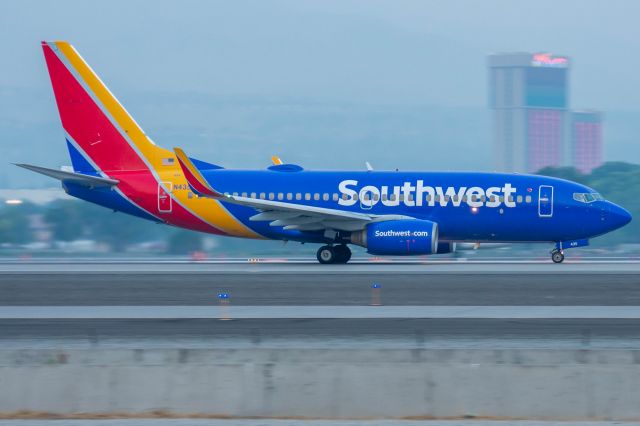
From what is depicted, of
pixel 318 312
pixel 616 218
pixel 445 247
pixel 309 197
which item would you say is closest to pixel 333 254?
pixel 309 197

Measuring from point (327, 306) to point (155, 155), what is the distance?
58.4ft

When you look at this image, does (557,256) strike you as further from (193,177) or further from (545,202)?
(193,177)

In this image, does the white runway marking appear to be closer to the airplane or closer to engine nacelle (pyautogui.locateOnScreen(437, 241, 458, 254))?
the airplane

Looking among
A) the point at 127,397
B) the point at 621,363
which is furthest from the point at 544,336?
the point at 127,397

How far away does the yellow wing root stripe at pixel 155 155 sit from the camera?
3875cm

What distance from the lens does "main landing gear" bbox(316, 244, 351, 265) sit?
38.0 m

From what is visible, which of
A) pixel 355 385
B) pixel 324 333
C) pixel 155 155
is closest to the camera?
pixel 355 385

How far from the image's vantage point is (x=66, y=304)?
24078 mm

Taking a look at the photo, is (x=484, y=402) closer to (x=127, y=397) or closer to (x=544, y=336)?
(x=127, y=397)

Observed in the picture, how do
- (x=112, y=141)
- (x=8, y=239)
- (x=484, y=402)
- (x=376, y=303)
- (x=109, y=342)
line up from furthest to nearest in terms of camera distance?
1. (x=8, y=239)
2. (x=112, y=141)
3. (x=376, y=303)
4. (x=109, y=342)
5. (x=484, y=402)

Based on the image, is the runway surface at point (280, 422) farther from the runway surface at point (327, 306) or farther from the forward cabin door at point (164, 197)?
the forward cabin door at point (164, 197)

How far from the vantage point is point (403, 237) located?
36000mm

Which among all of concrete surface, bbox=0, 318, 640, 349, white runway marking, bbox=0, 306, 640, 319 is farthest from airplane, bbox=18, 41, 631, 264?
concrete surface, bbox=0, 318, 640, 349

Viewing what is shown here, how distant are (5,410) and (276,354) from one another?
3277 mm
